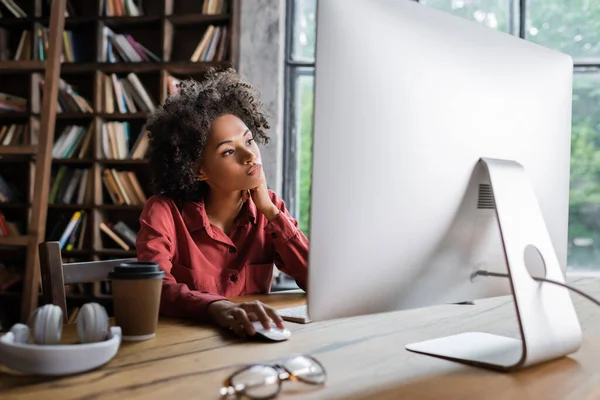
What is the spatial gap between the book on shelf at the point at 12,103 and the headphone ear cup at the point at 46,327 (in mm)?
3270

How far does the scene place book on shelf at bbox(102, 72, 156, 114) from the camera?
11.6 feet

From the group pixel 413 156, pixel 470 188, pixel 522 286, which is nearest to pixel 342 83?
pixel 413 156

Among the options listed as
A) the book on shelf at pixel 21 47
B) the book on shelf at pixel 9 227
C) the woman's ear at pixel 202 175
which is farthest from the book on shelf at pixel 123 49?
the woman's ear at pixel 202 175

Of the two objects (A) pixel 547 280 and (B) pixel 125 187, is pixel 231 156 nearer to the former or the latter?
(A) pixel 547 280

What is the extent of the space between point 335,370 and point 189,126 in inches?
40.0

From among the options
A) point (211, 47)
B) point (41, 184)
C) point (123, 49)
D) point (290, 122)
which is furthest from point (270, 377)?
point (123, 49)

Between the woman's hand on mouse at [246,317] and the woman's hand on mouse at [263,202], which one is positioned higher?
the woman's hand on mouse at [263,202]

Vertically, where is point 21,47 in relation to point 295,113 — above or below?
above

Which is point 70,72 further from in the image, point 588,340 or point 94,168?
point 588,340

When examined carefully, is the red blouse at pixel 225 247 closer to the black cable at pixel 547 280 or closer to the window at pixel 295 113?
the black cable at pixel 547 280

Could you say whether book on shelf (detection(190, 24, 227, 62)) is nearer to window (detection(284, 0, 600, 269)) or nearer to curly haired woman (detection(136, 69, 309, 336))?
window (detection(284, 0, 600, 269))

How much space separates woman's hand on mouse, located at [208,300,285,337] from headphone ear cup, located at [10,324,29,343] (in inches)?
12.6

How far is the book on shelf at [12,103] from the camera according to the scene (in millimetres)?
3621

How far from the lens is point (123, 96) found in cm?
356
